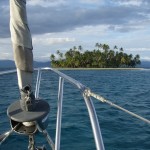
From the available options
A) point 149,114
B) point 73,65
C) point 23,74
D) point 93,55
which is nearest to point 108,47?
point 93,55

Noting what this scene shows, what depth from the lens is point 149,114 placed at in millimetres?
10539

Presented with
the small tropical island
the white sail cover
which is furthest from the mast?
the small tropical island

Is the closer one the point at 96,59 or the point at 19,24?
the point at 19,24

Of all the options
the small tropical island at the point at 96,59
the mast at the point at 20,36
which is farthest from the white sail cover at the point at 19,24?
the small tropical island at the point at 96,59

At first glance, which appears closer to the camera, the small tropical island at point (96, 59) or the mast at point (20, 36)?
the mast at point (20, 36)

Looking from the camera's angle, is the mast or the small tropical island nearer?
the mast

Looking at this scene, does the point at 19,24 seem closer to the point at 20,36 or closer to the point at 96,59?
the point at 20,36

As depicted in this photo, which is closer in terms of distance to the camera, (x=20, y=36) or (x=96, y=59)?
(x=20, y=36)

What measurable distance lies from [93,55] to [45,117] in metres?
89.3

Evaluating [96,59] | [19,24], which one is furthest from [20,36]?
[96,59]

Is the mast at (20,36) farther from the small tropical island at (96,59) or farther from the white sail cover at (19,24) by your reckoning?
the small tropical island at (96,59)

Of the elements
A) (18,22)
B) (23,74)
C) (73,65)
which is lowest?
(73,65)

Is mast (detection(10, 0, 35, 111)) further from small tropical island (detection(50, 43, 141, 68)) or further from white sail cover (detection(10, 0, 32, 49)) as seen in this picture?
small tropical island (detection(50, 43, 141, 68))

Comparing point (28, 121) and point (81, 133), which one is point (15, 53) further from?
point (81, 133)
